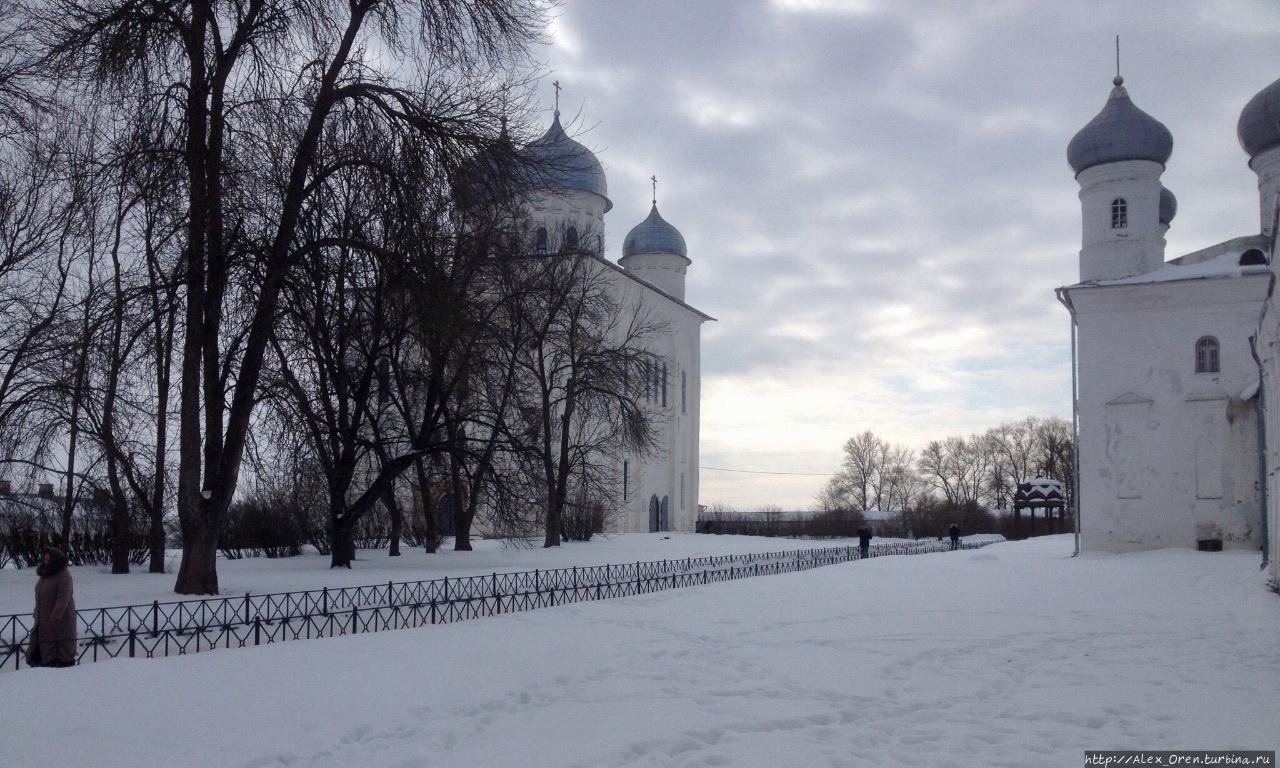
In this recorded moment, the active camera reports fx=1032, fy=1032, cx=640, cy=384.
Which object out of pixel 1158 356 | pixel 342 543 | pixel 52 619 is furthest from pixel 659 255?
pixel 52 619

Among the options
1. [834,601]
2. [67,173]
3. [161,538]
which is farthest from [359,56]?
[834,601]

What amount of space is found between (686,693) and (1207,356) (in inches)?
924

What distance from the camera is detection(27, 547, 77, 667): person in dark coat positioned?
864 centimetres

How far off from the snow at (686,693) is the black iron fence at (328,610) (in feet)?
4.06

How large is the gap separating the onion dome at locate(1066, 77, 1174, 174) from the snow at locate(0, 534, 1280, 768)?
17524mm

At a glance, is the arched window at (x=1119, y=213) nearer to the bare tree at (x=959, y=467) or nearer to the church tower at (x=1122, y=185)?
the church tower at (x=1122, y=185)

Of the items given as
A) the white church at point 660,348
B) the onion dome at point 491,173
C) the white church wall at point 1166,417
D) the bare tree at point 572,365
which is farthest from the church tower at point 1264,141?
the onion dome at point 491,173

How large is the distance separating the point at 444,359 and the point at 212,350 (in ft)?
12.1

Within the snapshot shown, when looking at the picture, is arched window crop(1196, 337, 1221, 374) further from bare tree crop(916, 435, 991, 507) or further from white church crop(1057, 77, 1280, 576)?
bare tree crop(916, 435, 991, 507)

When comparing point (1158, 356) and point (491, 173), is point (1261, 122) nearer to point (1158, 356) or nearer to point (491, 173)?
point (1158, 356)

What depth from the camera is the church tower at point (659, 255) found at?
4928 cm

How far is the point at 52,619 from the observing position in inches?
341

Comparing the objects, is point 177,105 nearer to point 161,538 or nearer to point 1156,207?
point 161,538

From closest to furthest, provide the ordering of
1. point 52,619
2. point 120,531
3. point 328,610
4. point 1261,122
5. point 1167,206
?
1. point 52,619
2. point 328,610
3. point 120,531
4. point 1261,122
5. point 1167,206
